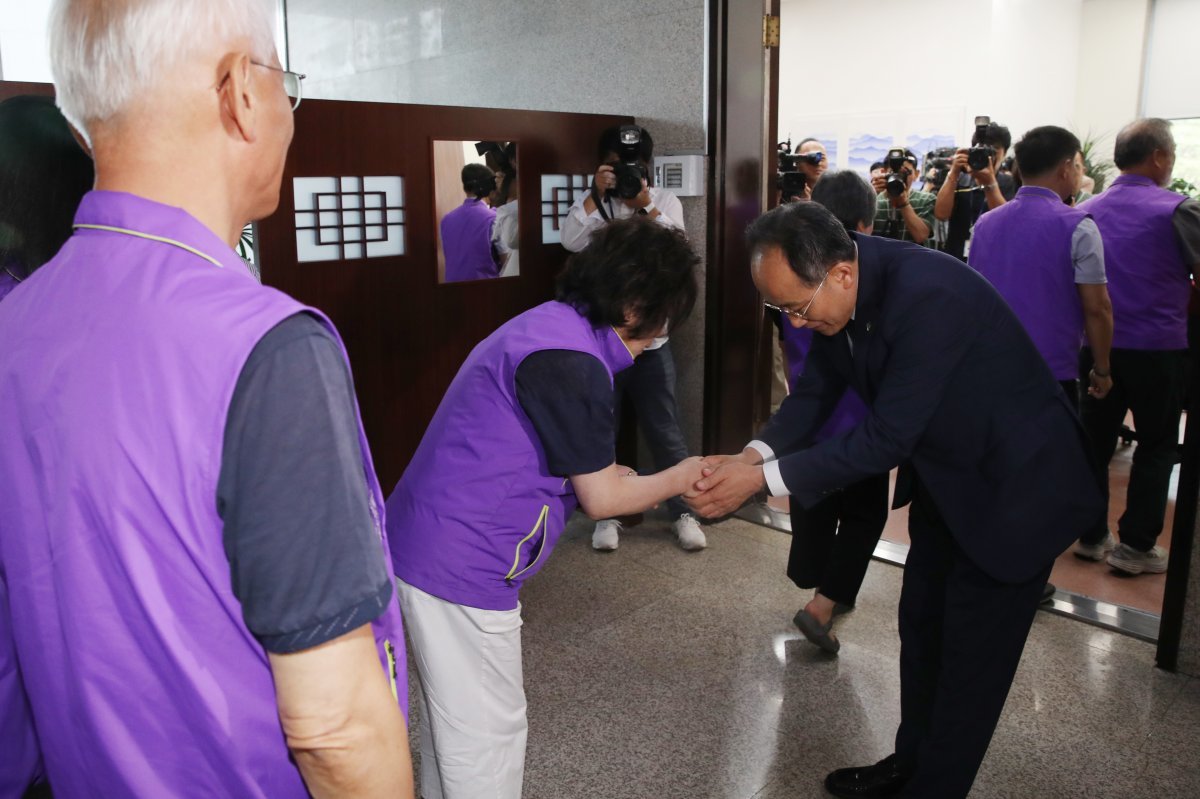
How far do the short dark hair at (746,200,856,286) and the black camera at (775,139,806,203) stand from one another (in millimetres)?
2126

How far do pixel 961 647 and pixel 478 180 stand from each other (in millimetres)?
2471

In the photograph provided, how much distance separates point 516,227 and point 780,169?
141cm

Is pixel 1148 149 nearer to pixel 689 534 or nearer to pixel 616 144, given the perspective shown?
pixel 616 144

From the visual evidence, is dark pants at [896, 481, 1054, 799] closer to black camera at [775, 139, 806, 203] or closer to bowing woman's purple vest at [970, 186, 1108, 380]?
bowing woman's purple vest at [970, 186, 1108, 380]

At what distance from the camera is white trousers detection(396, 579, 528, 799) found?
1641 mm

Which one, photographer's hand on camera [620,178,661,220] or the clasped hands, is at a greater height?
photographer's hand on camera [620,178,661,220]

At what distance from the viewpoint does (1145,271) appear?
3373 mm

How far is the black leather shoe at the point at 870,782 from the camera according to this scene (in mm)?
2104

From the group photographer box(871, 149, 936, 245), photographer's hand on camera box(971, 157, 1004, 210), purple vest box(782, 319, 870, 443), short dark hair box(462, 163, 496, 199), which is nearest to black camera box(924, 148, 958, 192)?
photographer box(871, 149, 936, 245)

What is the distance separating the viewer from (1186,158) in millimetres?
8367

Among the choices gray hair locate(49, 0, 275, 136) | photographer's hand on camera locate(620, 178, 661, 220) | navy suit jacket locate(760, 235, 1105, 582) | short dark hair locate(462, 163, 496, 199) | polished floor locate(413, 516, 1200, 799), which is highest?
gray hair locate(49, 0, 275, 136)

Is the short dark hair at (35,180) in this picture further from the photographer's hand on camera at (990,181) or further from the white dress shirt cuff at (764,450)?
the photographer's hand on camera at (990,181)

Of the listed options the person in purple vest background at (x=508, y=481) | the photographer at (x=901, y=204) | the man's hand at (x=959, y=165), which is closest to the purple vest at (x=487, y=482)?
the person in purple vest background at (x=508, y=481)

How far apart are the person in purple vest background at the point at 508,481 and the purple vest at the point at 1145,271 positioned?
7.93 ft
